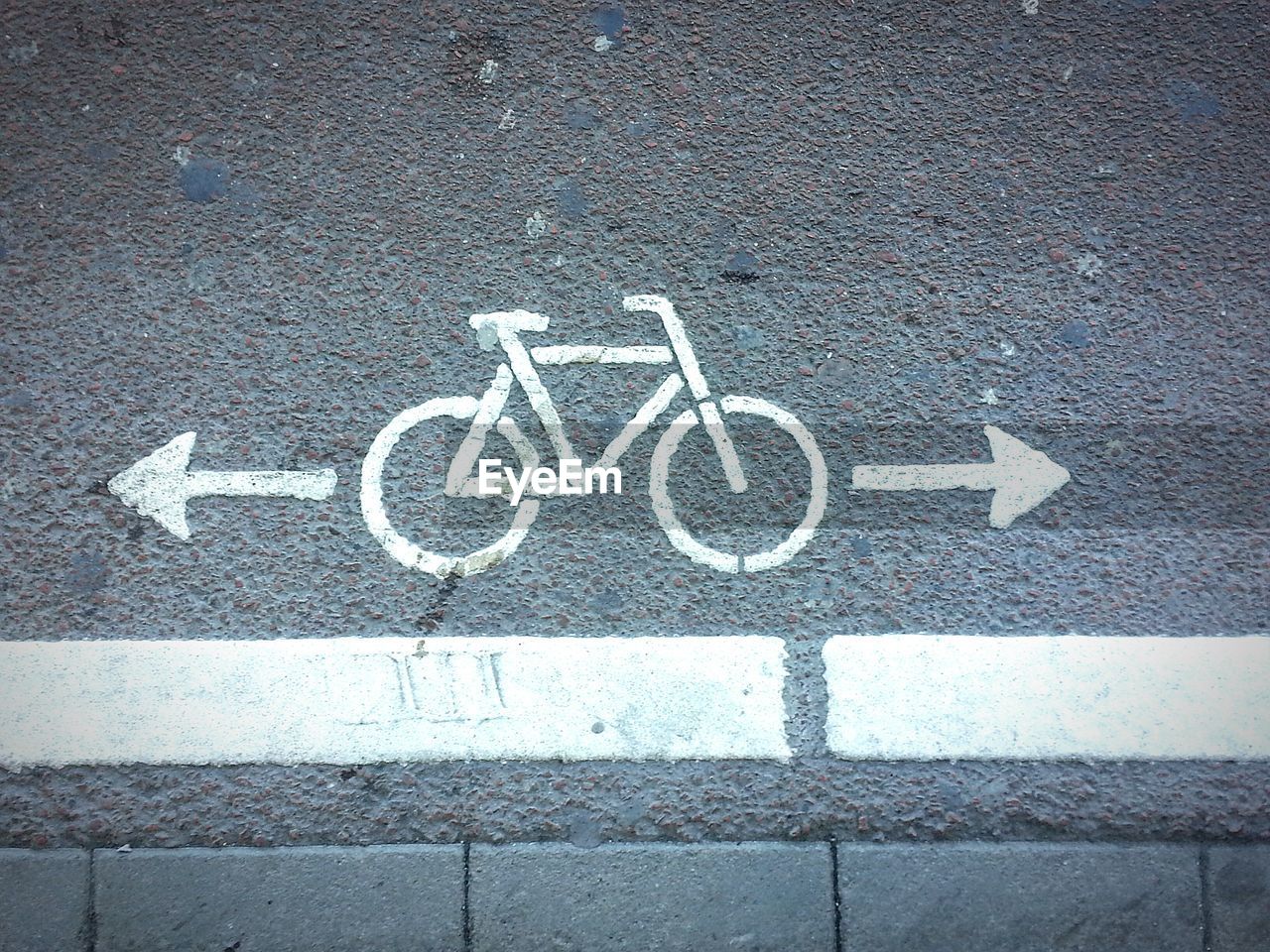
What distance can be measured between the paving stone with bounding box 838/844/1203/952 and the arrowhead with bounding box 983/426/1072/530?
3.50 feet

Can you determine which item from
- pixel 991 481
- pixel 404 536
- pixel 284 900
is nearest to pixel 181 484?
pixel 404 536

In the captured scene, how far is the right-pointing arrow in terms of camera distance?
2727mm

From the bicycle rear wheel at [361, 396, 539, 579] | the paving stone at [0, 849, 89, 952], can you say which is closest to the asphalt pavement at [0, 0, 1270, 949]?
the bicycle rear wheel at [361, 396, 539, 579]

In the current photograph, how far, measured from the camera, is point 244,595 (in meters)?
2.69

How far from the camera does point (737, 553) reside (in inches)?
107

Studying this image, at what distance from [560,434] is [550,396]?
133 mm

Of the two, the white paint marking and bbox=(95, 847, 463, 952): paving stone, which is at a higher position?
the white paint marking

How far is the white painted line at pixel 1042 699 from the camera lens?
8.58 ft

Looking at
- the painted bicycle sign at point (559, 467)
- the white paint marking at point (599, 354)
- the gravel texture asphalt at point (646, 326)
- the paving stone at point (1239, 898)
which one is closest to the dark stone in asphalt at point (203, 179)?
the gravel texture asphalt at point (646, 326)

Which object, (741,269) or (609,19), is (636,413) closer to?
(741,269)

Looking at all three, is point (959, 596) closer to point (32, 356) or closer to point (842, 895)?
point (842, 895)

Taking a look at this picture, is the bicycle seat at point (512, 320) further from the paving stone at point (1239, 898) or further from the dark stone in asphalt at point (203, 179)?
the paving stone at point (1239, 898)

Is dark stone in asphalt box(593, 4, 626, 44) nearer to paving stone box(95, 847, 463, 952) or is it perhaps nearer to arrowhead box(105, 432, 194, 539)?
arrowhead box(105, 432, 194, 539)

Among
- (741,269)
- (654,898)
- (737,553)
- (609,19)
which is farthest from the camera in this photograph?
(609,19)
